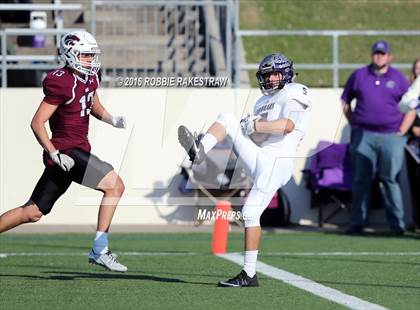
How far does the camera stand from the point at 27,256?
951 cm

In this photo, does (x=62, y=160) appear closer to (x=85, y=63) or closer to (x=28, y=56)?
(x=85, y=63)

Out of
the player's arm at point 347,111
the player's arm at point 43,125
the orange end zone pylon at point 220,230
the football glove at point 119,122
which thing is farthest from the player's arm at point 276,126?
the player's arm at point 347,111

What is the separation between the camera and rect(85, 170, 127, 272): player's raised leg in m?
7.74

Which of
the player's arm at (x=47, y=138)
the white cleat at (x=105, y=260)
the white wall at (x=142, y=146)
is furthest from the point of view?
the white wall at (x=142, y=146)

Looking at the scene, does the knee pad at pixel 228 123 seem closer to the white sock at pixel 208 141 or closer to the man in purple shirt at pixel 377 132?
the white sock at pixel 208 141

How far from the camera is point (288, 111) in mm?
7539

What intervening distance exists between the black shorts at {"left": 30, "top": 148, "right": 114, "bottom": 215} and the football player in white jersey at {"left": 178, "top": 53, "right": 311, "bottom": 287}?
667mm

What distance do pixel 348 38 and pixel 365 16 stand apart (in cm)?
140

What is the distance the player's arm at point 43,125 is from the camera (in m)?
7.44

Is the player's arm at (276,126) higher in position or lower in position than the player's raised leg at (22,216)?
higher

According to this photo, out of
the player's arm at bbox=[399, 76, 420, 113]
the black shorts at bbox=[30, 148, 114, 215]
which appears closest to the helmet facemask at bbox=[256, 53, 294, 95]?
the player's arm at bbox=[399, 76, 420, 113]

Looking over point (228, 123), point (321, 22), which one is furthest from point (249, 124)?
point (321, 22)

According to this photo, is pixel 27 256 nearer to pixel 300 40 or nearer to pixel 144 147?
pixel 144 147

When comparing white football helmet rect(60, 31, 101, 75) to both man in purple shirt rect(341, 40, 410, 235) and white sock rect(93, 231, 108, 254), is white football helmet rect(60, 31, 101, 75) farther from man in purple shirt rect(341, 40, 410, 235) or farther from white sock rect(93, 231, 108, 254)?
man in purple shirt rect(341, 40, 410, 235)
